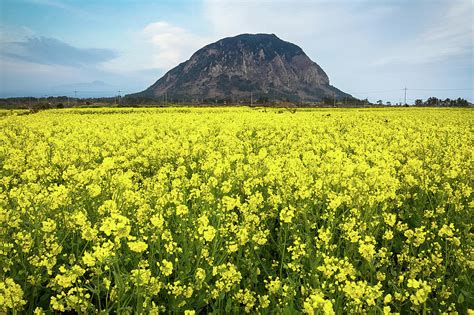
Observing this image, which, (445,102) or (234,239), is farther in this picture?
(445,102)

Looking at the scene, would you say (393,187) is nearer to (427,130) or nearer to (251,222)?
(251,222)

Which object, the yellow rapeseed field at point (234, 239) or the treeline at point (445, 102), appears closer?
the yellow rapeseed field at point (234, 239)

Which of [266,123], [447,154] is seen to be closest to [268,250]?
[447,154]

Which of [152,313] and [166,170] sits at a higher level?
[166,170]

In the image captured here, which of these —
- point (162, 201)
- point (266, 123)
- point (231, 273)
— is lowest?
point (231, 273)

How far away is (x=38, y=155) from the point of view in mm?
8414

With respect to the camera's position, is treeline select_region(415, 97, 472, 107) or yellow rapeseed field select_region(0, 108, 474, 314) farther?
treeline select_region(415, 97, 472, 107)

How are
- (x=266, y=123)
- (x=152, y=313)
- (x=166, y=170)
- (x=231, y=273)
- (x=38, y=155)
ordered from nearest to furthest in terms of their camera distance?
1. (x=152, y=313)
2. (x=231, y=273)
3. (x=166, y=170)
4. (x=38, y=155)
5. (x=266, y=123)

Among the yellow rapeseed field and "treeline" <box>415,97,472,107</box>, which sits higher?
"treeline" <box>415,97,472,107</box>

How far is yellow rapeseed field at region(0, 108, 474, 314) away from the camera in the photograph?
3111mm

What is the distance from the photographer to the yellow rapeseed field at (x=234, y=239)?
311 cm

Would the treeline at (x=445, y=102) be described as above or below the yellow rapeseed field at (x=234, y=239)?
above

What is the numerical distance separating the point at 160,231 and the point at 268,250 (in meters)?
1.78

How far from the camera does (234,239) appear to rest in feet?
13.8
